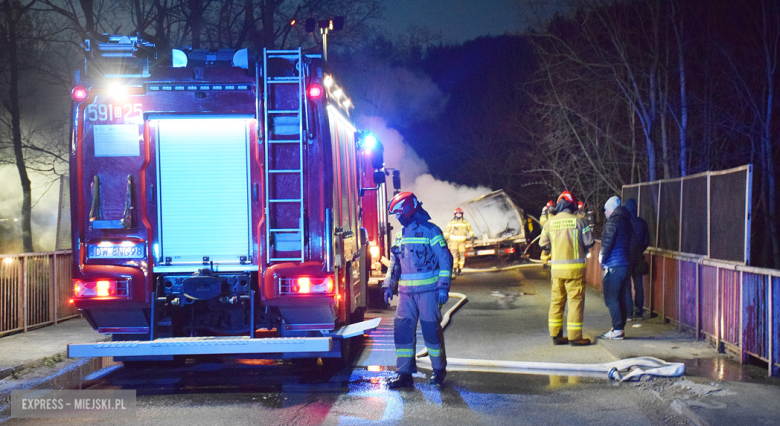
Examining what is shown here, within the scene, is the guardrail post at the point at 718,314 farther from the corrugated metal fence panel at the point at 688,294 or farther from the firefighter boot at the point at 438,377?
the firefighter boot at the point at 438,377

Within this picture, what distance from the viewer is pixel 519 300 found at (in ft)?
41.6

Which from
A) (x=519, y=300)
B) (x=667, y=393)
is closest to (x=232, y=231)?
(x=667, y=393)

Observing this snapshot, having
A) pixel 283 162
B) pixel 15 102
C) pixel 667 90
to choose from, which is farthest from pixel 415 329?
pixel 15 102

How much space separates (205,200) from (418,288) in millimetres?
2228

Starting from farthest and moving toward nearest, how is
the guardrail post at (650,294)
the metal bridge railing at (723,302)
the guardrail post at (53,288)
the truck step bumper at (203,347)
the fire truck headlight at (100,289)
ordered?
1. the guardrail post at (53,288)
2. the guardrail post at (650,294)
3. the metal bridge railing at (723,302)
4. the fire truck headlight at (100,289)
5. the truck step bumper at (203,347)

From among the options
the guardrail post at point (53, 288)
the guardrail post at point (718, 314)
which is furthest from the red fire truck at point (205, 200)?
the guardrail post at point (53, 288)

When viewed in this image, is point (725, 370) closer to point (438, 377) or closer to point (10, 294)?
point (438, 377)

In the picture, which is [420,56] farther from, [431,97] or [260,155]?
[260,155]

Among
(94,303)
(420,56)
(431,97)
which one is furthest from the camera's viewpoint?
(431,97)

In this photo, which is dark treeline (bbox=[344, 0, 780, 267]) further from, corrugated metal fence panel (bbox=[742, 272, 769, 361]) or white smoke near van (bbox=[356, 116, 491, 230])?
corrugated metal fence panel (bbox=[742, 272, 769, 361])

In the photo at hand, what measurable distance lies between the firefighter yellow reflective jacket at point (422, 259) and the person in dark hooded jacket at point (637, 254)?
154 inches

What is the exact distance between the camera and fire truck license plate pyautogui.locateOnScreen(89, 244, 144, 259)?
6168mm

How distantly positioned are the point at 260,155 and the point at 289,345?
175 centimetres

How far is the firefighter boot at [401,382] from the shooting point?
617 centimetres
